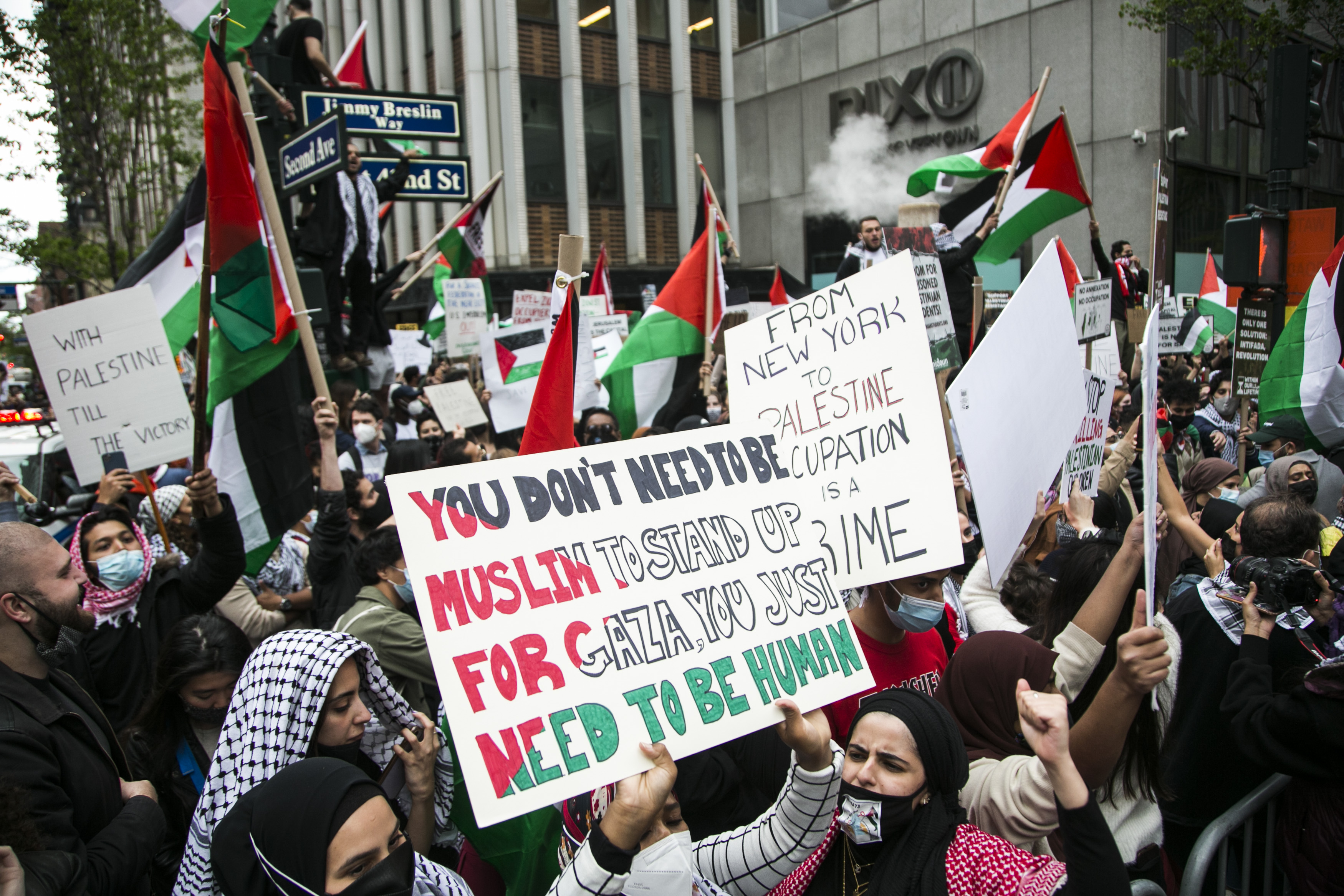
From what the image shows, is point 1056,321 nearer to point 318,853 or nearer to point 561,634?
point 561,634

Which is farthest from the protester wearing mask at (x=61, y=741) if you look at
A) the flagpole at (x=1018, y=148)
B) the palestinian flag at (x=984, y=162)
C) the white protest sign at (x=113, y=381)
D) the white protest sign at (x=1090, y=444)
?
the palestinian flag at (x=984, y=162)

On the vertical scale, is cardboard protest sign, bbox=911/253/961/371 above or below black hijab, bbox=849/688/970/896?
above

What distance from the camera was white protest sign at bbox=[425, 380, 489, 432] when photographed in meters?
8.16

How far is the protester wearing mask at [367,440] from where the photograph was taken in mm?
7559

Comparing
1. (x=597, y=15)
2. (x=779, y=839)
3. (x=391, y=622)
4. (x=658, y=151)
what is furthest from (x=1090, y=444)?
(x=597, y=15)

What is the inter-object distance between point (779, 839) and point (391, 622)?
1589 millimetres

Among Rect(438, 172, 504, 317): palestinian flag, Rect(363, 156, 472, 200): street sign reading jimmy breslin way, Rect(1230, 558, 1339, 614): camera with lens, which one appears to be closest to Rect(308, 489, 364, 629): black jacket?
Rect(1230, 558, 1339, 614): camera with lens

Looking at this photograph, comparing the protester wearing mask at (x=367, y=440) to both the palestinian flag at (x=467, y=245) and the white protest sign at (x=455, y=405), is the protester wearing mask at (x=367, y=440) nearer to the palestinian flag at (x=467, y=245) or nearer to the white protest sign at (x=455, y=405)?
the white protest sign at (x=455, y=405)

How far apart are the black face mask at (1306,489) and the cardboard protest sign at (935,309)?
6.25 ft

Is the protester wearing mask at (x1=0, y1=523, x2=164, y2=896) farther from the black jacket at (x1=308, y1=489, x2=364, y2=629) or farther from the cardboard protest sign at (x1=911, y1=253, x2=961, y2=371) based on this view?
the cardboard protest sign at (x1=911, y1=253, x2=961, y2=371)

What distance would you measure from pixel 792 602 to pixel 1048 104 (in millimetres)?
22025

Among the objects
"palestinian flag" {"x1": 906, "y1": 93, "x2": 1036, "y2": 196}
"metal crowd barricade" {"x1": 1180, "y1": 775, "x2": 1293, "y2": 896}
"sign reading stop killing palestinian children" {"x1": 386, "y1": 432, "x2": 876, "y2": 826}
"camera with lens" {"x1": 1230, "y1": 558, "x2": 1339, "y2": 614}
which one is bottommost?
"metal crowd barricade" {"x1": 1180, "y1": 775, "x2": 1293, "y2": 896}

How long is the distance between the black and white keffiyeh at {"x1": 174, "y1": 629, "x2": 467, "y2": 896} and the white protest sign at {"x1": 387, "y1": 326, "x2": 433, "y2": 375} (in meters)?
10.8

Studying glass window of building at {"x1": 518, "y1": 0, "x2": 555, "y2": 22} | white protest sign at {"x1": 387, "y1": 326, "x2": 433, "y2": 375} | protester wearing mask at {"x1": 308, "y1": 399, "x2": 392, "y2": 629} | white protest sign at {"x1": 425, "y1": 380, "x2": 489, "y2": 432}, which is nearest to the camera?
protester wearing mask at {"x1": 308, "y1": 399, "x2": 392, "y2": 629}
